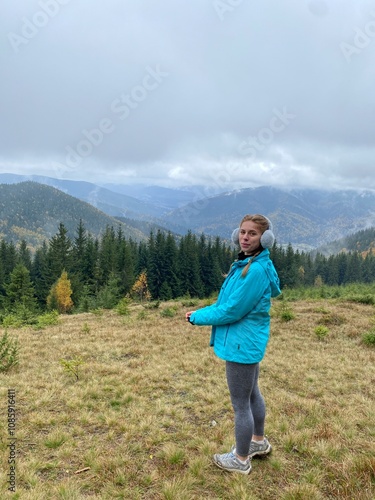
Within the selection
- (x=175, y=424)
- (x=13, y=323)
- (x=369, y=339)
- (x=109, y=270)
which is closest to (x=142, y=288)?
(x=109, y=270)

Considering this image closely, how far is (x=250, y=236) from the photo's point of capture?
353 cm

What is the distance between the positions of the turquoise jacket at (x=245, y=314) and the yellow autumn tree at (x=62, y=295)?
160 ft

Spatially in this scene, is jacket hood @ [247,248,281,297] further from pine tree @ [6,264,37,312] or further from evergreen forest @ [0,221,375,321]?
pine tree @ [6,264,37,312]

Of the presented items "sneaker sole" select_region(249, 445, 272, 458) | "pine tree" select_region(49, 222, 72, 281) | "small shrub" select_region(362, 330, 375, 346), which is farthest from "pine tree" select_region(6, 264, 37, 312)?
"sneaker sole" select_region(249, 445, 272, 458)

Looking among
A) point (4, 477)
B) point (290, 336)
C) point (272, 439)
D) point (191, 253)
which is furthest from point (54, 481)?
point (191, 253)

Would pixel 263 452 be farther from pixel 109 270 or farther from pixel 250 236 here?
pixel 109 270

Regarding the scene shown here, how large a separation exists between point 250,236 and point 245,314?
3.01ft

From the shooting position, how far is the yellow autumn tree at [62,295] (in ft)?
157

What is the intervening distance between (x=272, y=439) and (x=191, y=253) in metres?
63.1

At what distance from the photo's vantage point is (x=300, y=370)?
8367 mm

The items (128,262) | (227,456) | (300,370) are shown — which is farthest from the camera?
(128,262)

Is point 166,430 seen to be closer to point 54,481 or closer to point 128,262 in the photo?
point 54,481

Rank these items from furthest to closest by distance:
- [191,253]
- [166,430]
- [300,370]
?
[191,253] < [300,370] < [166,430]

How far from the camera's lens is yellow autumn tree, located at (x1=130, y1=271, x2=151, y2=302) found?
62319 millimetres
